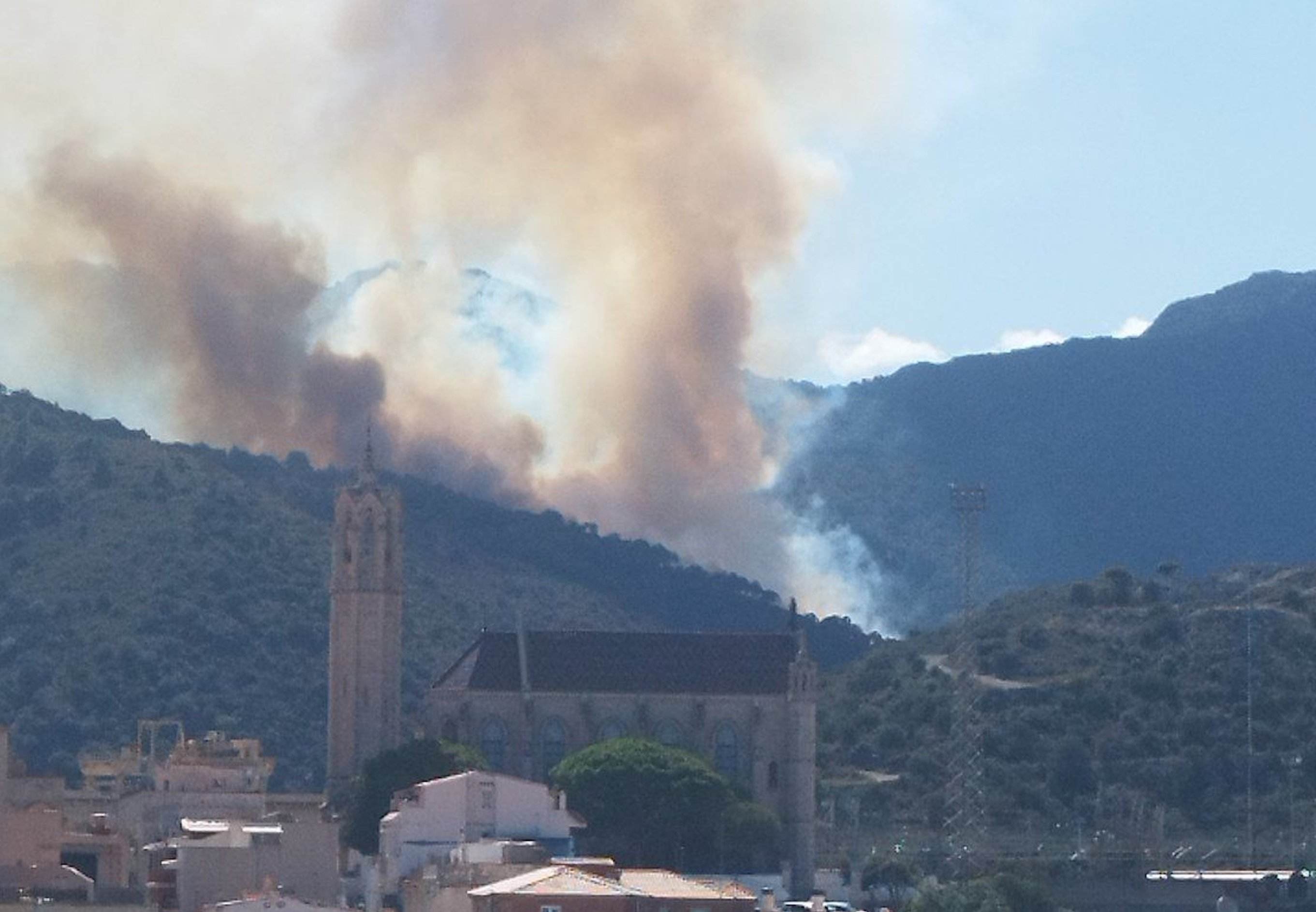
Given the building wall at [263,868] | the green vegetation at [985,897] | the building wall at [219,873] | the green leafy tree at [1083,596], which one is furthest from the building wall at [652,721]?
the building wall at [219,873]

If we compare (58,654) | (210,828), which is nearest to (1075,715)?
(58,654)

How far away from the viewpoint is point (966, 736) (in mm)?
148500

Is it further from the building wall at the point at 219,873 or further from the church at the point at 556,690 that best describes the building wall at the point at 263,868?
the church at the point at 556,690

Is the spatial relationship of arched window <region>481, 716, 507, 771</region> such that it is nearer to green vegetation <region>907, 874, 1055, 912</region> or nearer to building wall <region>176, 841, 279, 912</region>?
green vegetation <region>907, 874, 1055, 912</region>

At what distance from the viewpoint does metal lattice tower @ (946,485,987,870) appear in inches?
4924

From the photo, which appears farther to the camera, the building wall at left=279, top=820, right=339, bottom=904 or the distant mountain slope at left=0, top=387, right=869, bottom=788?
the distant mountain slope at left=0, top=387, right=869, bottom=788

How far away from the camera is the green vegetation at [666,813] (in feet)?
402

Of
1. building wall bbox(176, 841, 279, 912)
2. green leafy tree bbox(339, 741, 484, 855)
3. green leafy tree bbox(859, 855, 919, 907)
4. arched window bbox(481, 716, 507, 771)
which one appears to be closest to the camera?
building wall bbox(176, 841, 279, 912)

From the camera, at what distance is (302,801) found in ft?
406

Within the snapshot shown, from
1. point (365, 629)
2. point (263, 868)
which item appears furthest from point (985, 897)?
point (365, 629)

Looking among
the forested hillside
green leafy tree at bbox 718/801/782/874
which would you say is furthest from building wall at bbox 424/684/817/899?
green leafy tree at bbox 718/801/782/874

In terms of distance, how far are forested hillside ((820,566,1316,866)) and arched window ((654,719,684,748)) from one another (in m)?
6.85

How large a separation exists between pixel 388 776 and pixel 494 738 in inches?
586

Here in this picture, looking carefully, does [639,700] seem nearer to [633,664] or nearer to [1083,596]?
[633,664]
